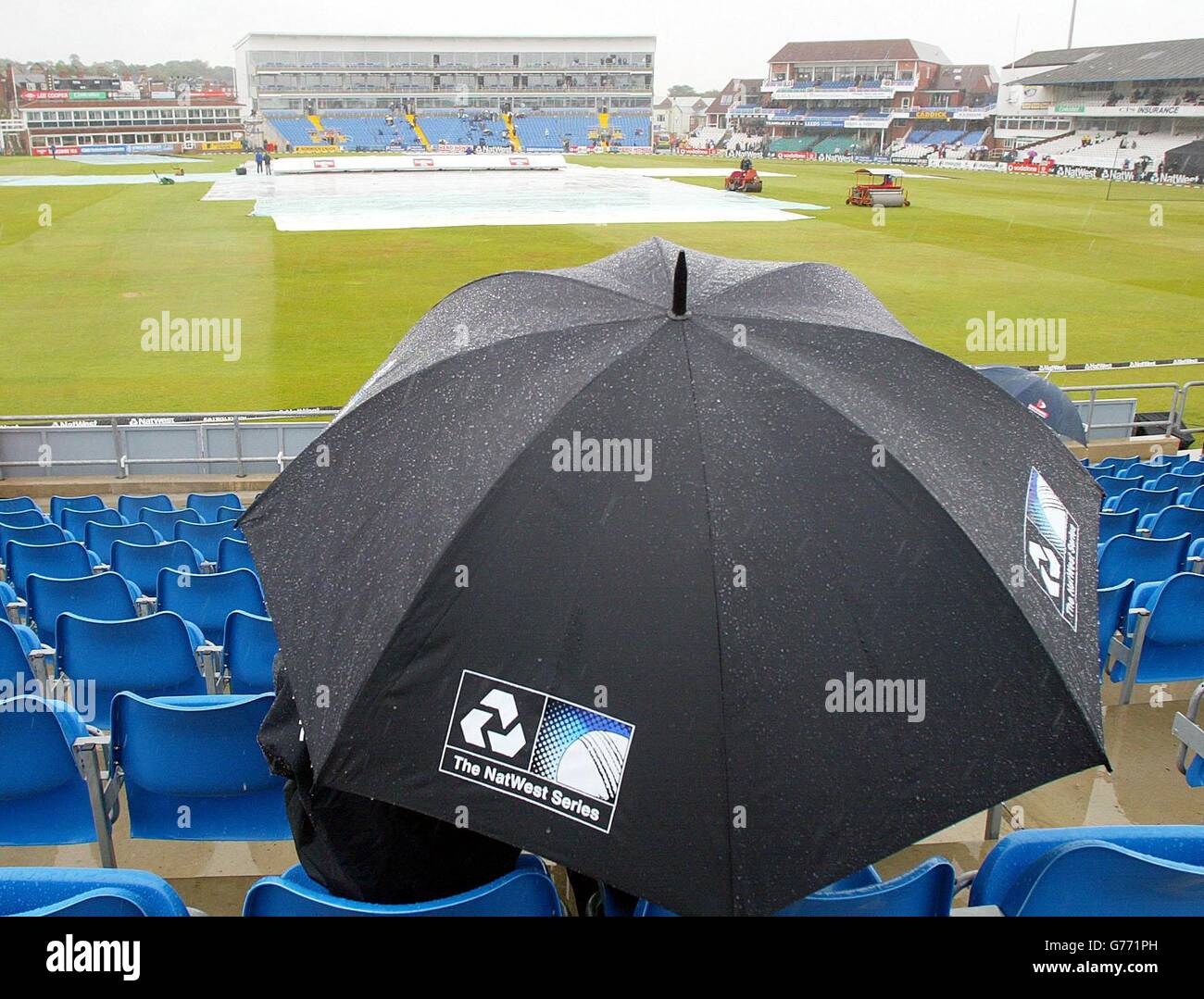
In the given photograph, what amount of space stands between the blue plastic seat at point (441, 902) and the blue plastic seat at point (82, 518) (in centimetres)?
588

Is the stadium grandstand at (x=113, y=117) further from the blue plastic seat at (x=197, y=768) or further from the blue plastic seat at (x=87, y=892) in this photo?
the blue plastic seat at (x=87, y=892)

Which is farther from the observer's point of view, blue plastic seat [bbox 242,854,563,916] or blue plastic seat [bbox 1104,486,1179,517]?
blue plastic seat [bbox 1104,486,1179,517]

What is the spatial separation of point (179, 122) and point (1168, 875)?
10279 cm

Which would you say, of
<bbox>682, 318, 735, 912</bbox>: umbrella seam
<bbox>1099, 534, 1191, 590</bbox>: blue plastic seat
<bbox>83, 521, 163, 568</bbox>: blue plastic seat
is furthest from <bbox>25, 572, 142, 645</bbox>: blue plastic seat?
<bbox>1099, 534, 1191, 590</bbox>: blue plastic seat

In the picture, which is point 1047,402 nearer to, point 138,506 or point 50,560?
point 50,560

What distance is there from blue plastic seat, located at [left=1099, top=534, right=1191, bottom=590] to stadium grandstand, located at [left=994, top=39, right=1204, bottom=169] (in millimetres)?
66547

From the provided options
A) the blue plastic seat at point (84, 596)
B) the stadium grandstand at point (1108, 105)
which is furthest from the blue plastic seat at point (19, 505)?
the stadium grandstand at point (1108, 105)

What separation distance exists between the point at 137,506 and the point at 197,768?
616cm

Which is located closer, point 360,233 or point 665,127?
point 360,233

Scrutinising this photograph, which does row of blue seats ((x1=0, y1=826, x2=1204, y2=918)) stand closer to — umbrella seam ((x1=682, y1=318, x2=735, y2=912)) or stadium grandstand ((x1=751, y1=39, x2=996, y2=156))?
umbrella seam ((x1=682, y1=318, x2=735, y2=912))

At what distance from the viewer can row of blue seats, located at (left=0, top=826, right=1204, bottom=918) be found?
5.42ft

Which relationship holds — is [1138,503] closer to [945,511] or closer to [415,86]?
[945,511]

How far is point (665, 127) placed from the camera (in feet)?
380
